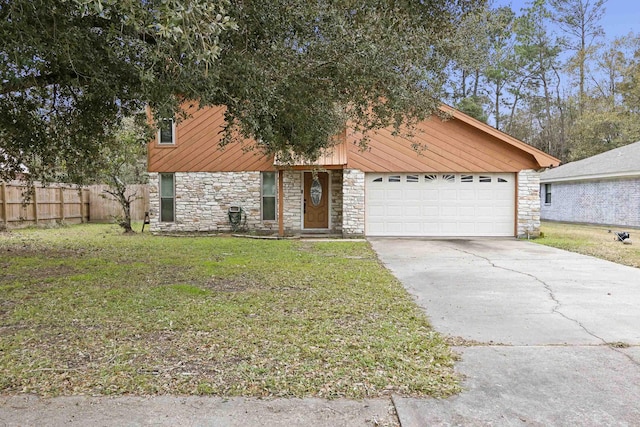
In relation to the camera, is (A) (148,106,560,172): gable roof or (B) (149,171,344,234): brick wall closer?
(A) (148,106,560,172): gable roof

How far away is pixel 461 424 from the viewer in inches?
103

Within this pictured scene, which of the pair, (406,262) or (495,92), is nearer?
(406,262)

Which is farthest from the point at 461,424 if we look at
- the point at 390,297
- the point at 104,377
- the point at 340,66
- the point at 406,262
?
the point at 406,262

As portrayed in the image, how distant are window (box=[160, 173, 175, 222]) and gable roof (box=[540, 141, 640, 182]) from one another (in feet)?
51.7

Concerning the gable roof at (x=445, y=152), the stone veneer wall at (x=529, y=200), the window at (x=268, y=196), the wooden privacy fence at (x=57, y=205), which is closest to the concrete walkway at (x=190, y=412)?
the gable roof at (x=445, y=152)

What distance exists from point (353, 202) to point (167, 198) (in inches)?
239

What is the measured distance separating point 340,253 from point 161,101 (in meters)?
5.72

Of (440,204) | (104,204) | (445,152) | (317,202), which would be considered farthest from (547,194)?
(104,204)

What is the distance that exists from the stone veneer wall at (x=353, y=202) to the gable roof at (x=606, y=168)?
9931 mm

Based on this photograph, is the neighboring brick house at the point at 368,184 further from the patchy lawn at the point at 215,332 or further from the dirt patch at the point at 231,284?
the dirt patch at the point at 231,284

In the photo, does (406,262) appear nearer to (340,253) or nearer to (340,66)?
(340,253)

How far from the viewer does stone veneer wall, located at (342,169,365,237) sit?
1371cm

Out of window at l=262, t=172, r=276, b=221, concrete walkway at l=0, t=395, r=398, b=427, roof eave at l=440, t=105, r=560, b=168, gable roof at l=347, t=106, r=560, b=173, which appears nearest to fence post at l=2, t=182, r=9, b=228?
window at l=262, t=172, r=276, b=221

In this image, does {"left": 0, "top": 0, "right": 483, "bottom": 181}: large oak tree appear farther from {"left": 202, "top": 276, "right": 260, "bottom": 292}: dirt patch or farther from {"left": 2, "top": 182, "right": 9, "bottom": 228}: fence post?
{"left": 2, "top": 182, "right": 9, "bottom": 228}: fence post
